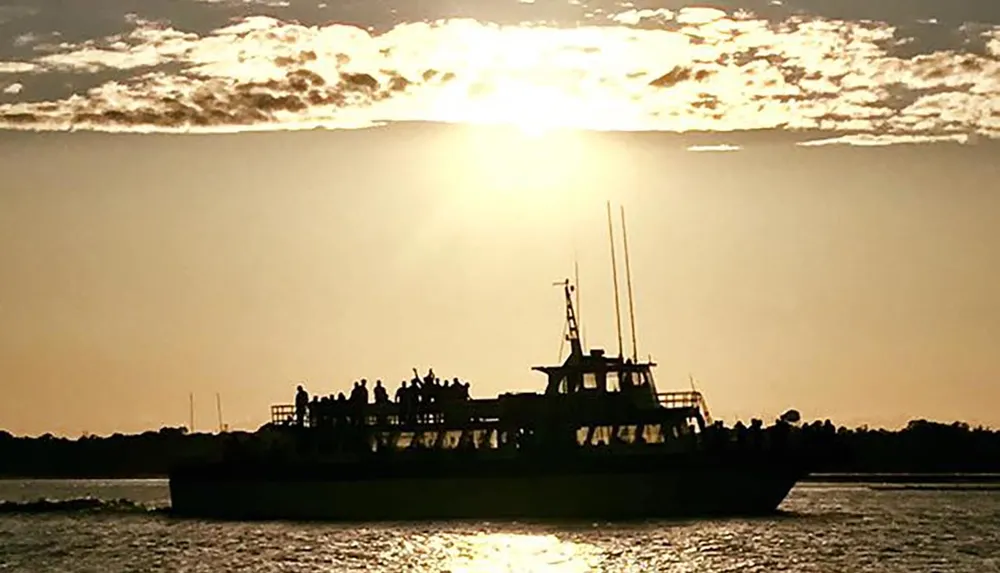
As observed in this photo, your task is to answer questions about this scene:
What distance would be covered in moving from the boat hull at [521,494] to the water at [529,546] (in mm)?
1607

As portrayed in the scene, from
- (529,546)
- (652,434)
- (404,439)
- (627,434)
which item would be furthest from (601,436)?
(529,546)

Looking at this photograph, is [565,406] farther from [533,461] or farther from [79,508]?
[79,508]

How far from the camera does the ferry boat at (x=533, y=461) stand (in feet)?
238

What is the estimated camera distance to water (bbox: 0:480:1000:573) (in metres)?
58.2

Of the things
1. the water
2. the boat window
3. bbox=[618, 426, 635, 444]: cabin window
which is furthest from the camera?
the boat window

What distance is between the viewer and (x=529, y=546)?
62.7m

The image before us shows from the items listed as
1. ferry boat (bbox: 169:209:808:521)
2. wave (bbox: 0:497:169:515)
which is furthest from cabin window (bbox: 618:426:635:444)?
wave (bbox: 0:497:169:515)

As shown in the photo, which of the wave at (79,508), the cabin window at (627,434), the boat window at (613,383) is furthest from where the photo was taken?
the wave at (79,508)

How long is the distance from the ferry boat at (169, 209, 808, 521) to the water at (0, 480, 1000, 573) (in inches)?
73.7

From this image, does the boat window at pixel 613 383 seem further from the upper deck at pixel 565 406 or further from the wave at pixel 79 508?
the wave at pixel 79 508

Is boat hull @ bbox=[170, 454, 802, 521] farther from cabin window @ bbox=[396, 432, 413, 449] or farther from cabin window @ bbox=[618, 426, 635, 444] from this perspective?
cabin window @ bbox=[396, 432, 413, 449]

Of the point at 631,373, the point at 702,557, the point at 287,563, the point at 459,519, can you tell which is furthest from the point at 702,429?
the point at 287,563

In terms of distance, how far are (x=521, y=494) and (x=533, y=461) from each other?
1.37m

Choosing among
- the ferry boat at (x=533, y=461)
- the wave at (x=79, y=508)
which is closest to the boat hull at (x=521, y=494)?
the ferry boat at (x=533, y=461)
